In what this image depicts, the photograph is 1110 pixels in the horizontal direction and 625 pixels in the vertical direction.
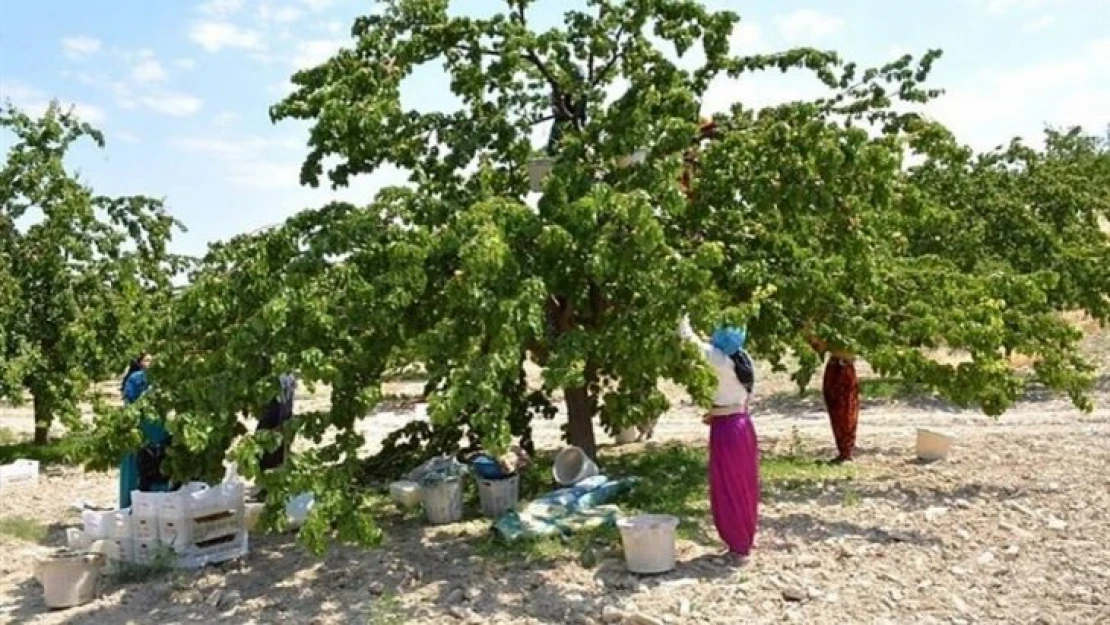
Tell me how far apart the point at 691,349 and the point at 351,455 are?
2317 mm

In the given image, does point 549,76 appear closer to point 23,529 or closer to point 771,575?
point 771,575

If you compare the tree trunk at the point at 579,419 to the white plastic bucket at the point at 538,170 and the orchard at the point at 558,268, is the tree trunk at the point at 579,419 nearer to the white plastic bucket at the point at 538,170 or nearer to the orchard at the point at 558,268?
the orchard at the point at 558,268

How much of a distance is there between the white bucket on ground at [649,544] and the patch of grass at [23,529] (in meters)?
5.44

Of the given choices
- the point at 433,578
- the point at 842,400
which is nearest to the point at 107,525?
the point at 433,578

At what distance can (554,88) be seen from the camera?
29.6 feet

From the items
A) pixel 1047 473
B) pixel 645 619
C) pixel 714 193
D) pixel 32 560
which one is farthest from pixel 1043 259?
pixel 32 560

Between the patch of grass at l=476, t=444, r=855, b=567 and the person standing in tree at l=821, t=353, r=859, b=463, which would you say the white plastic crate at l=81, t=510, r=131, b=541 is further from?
the person standing in tree at l=821, t=353, r=859, b=463

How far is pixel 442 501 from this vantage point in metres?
8.24

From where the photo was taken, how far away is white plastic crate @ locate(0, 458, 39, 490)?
A: 11.3m

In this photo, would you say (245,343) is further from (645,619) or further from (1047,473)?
(1047,473)

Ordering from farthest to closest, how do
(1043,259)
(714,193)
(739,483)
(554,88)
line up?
(1043,259) → (554,88) → (714,193) → (739,483)

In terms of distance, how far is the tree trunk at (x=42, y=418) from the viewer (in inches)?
512

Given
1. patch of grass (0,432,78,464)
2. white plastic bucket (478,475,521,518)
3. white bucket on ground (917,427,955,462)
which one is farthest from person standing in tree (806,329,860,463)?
patch of grass (0,432,78,464)

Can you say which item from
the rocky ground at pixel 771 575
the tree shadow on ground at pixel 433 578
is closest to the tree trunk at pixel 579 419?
the tree shadow on ground at pixel 433 578
